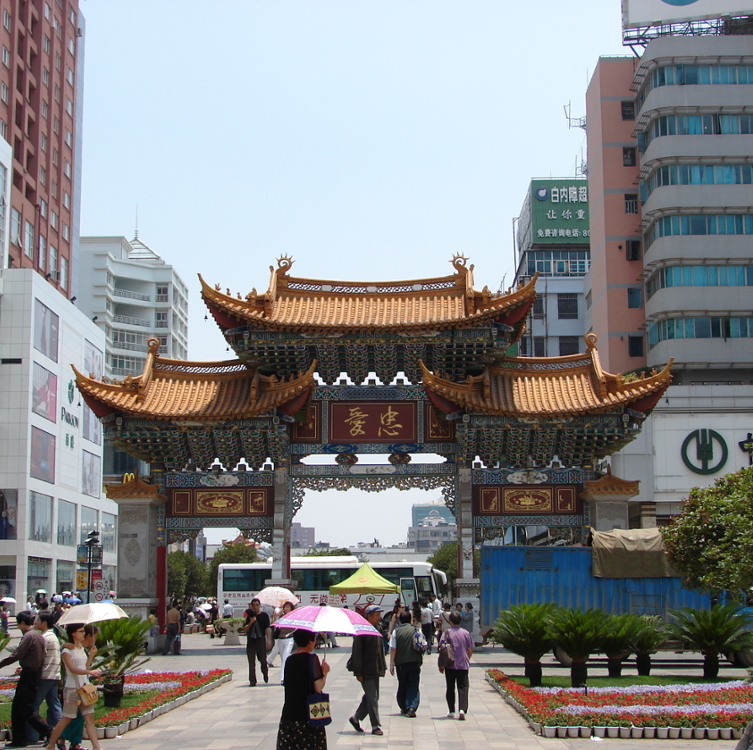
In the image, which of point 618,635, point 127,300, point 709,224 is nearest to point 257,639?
point 618,635

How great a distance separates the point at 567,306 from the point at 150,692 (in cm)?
6331

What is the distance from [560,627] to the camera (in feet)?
55.8

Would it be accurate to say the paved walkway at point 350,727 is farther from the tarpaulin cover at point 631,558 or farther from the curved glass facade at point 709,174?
the curved glass facade at point 709,174

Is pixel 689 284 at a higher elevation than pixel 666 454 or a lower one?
higher

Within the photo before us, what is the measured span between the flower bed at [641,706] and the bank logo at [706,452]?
27.7 metres

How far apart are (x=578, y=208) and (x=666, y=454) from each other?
41151 mm

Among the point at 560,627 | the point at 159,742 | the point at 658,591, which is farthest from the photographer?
the point at 658,591

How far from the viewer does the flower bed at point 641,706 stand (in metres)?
13.2

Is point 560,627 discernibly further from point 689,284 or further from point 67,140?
point 67,140

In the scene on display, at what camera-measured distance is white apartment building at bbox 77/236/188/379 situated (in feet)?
335

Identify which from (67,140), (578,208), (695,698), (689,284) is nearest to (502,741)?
(695,698)

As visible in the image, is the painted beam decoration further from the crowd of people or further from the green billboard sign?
the green billboard sign

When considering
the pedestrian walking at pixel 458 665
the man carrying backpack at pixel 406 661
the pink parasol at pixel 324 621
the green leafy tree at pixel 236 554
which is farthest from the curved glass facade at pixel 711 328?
the pink parasol at pixel 324 621

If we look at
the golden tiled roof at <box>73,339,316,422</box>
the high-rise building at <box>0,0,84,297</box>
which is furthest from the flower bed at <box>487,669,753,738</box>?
the high-rise building at <box>0,0,84,297</box>
